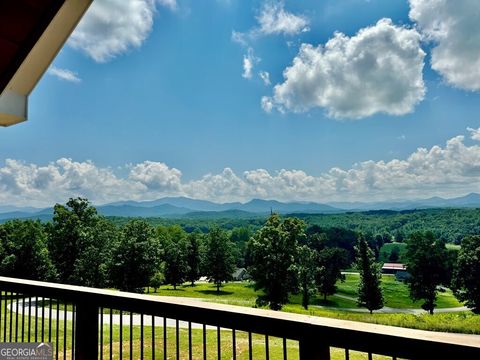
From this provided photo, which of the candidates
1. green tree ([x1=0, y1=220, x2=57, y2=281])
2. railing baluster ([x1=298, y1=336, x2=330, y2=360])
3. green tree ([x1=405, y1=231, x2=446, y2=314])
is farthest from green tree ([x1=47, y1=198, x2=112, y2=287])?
green tree ([x1=405, y1=231, x2=446, y2=314])

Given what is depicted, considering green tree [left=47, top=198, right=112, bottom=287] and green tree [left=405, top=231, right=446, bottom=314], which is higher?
green tree [left=47, top=198, right=112, bottom=287]

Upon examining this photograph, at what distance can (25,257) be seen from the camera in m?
23.5

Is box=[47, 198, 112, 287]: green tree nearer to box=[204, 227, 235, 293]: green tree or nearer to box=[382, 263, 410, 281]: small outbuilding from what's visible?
box=[204, 227, 235, 293]: green tree

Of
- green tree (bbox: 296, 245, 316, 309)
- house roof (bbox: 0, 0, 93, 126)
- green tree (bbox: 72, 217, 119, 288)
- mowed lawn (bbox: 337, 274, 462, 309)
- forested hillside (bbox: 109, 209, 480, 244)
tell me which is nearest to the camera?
house roof (bbox: 0, 0, 93, 126)

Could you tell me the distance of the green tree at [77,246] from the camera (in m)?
24.4

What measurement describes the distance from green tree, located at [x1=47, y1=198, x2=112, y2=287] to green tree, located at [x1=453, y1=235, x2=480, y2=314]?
94.9 feet

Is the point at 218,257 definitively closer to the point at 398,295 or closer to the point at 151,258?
the point at 151,258

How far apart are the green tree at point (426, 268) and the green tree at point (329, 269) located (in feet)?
35.8

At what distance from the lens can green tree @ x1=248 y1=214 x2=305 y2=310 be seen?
2333cm

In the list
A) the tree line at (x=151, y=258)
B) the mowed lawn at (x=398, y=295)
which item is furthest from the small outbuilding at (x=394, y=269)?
the tree line at (x=151, y=258)

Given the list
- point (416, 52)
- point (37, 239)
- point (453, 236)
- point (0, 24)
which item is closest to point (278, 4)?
point (416, 52)

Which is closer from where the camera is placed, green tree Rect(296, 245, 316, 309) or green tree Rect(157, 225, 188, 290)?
green tree Rect(296, 245, 316, 309)

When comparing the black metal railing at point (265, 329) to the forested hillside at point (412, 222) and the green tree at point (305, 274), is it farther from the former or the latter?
the forested hillside at point (412, 222)

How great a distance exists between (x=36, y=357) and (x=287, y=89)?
106 feet
